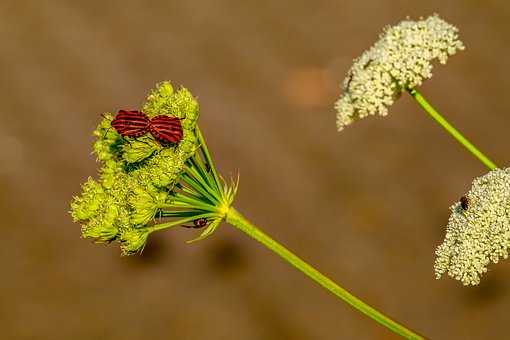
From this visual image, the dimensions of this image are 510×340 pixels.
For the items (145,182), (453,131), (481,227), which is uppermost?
(453,131)

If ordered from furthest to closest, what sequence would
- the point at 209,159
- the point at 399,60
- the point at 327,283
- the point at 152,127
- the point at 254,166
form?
1. the point at 254,166
2. the point at 399,60
3. the point at 209,159
4. the point at 152,127
5. the point at 327,283

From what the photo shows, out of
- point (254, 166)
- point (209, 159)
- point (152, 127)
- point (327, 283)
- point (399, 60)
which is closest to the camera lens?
point (327, 283)

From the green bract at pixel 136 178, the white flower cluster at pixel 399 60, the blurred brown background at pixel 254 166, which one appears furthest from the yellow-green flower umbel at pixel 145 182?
the blurred brown background at pixel 254 166

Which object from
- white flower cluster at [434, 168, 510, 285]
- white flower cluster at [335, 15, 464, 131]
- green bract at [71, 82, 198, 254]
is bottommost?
green bract at [71, 82, 198, 254]

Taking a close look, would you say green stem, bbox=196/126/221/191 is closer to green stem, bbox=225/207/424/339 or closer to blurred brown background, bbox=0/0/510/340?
green stem, bbox=225/207/424/339

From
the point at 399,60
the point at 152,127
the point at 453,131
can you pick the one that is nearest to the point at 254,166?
the point at 399,60

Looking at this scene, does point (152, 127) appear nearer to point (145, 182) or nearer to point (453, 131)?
point (145, 182)

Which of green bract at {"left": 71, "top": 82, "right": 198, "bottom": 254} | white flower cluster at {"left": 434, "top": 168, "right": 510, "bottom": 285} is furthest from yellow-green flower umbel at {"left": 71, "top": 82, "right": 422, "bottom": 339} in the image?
white flower cluster at {"left": 434, "top": 168, "right": 510, "bottom": 285}
